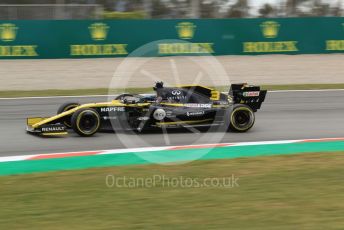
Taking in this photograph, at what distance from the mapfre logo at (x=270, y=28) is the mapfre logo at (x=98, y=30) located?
6.70 m

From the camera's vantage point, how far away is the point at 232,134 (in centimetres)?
1009

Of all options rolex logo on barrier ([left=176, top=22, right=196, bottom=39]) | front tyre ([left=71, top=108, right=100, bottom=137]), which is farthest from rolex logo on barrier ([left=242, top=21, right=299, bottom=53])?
front tyre ([left=71, top=108, right=100, bottom=137])

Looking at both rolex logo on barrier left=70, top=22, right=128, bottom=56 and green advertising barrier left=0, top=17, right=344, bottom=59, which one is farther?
rolex logo on barrier left=70, top=22, right=128, bottom=56

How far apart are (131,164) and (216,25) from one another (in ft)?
52.3

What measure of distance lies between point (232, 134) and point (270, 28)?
14.2 metres

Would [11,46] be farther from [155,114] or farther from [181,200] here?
[181,200]

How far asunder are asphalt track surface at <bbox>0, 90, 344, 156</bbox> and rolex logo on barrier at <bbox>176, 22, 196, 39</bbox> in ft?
25.8

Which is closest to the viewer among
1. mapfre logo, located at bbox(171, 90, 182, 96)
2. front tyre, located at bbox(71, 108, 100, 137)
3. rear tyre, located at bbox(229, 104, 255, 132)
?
front tyre, located at bbox(71, 108, 100, 137)

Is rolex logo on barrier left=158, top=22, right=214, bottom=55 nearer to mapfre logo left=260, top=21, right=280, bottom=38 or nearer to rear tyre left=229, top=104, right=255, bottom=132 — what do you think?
mapfre logo left=260, top=21, right=280, bottom=38

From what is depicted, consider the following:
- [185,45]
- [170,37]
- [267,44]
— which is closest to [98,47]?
[170,37]

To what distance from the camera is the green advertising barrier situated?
69.7ft

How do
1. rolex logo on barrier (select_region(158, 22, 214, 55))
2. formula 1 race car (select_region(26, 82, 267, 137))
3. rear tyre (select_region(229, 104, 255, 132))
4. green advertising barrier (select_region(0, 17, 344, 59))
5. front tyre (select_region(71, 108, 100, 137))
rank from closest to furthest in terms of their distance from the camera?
front tyre (select_region(71, 108, 100, 137)) → formula 1 race car (select_region(26, 82, 267, 137)) → rear tyre (select_region(229, 104, 255, 132)) → green advertising barrier (select_region(0, 17, 344, 59)) → rolex logo on barrier (select_region(158, 22, 214, 55))

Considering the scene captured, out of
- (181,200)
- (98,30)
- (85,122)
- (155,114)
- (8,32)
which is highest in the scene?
(98,30)

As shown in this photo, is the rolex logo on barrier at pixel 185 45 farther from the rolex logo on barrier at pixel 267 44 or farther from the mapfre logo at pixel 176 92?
the mapfre logo at pixel 176 92
